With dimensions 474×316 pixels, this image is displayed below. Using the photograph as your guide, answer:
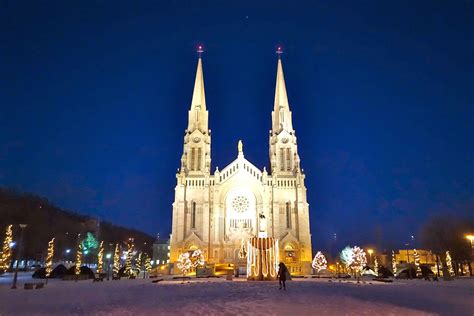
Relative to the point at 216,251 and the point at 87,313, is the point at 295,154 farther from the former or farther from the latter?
the point at 87,313

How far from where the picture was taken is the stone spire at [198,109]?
81.0 metres

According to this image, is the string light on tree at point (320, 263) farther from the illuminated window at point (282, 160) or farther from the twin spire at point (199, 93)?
the twin spire at point (199, 93)

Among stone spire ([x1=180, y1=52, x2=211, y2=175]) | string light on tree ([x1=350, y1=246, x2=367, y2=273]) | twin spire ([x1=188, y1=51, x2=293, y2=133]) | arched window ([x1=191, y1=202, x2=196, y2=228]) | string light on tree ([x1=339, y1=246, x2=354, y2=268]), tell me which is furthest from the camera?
twin spire ([x1=188, y1=51, x2=293, y2=133])

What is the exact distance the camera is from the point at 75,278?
42688 mm

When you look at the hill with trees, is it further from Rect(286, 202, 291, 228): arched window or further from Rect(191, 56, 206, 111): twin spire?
Rect(191, 56, 206, 111): twin spire

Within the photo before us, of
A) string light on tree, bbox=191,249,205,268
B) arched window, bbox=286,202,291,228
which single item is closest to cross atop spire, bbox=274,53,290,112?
arched window, bbox=286,202,291,228

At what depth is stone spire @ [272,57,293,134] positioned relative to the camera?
81.8 metres

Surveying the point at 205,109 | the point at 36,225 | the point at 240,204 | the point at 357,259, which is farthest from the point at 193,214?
the point at 357,259

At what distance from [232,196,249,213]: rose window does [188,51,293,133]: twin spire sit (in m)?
16.8

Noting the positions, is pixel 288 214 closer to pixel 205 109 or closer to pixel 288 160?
pixel 288 160

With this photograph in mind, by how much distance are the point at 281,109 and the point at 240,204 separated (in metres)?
23.5

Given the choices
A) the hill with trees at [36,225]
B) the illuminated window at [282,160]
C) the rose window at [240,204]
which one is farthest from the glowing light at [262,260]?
the illuminated window at [282,160]

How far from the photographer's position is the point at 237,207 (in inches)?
2908

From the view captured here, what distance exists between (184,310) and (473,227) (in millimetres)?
67115
